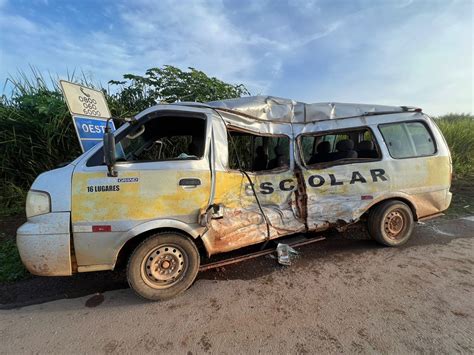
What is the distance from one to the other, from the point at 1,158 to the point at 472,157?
16432 millimetres

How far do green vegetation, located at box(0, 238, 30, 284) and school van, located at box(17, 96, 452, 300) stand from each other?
1300 millimetres

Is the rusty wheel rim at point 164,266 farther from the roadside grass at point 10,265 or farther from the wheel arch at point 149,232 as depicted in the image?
the roadside grass at point 10,265

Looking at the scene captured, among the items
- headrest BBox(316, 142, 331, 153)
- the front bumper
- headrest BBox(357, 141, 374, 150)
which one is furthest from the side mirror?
headrest BBox(357, 141, 374, 150)

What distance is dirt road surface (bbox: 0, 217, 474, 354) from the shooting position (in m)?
2.36

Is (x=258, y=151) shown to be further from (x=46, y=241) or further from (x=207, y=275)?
(x=46, y=241)

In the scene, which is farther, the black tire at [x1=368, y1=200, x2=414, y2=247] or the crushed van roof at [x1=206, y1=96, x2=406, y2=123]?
the black tire at [x1=368, y1=200, x2=414, y2=247]

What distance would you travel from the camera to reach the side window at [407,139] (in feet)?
13.4

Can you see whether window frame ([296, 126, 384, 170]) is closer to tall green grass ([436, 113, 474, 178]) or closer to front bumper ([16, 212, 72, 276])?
front bumper ([16, 212, 72, 276])

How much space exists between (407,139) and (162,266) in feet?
13.4

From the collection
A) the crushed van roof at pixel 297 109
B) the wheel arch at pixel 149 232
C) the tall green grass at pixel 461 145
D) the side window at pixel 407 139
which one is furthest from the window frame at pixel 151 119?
the tall green grass at pixel 461 145

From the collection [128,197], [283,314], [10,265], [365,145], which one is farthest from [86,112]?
[365,145]

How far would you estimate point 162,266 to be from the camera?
3.10 metres

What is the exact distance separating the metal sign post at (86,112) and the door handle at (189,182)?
2007 millimetres

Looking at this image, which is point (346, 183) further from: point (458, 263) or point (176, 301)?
point (176, 301)
